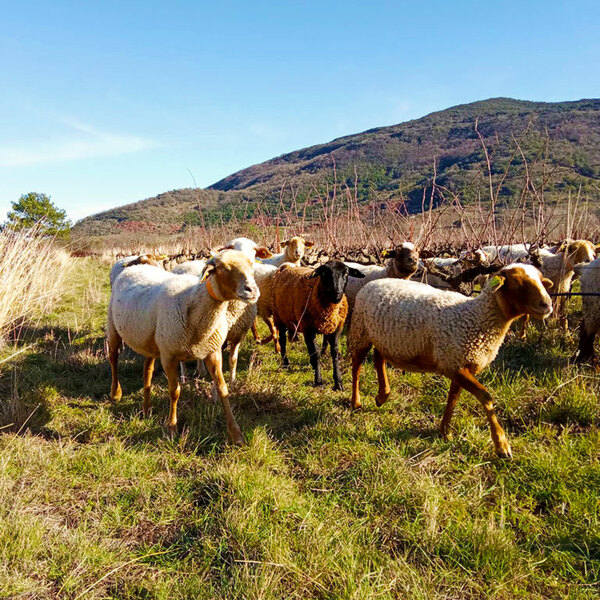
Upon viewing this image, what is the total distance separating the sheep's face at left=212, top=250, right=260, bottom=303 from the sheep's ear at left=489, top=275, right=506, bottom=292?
2.07 m

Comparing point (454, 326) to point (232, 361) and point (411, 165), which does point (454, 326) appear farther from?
→ point (411, 165)

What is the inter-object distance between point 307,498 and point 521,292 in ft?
7.80

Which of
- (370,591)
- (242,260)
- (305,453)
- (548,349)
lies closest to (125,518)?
(305,453)

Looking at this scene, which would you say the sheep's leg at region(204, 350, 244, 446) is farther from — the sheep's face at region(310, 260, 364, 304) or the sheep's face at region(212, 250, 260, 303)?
the sheep's face at region(310, 260, 364, 304)

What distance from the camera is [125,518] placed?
258cm

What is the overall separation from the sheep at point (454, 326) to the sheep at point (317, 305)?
0.86 metres

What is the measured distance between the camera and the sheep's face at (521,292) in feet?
9.77

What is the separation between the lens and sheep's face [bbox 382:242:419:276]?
5621 millimetres

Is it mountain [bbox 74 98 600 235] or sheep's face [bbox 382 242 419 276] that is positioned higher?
mountain [bbox 74 98 600 235]

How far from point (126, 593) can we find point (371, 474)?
1.78 m

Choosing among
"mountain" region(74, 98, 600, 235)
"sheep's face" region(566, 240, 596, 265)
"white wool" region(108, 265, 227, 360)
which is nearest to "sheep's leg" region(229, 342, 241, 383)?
"white wool" region(108, 265, 227, 360)

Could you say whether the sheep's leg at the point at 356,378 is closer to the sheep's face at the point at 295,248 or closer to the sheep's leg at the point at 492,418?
the sheep's leg at the point at 492,418

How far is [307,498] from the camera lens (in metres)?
2.74

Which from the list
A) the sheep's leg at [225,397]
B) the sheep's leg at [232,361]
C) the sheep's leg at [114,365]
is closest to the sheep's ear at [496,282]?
the sheep's leg at [225,397]
